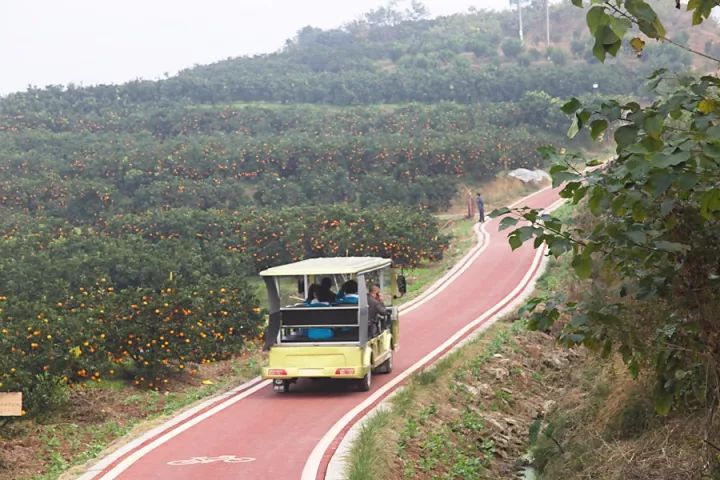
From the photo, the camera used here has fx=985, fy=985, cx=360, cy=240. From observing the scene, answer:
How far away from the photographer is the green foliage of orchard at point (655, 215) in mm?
5781

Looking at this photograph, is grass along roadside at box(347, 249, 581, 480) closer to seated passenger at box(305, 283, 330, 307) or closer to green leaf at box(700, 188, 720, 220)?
seated passenger at box(305, 283, 330, 307)

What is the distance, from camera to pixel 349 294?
18.5 m

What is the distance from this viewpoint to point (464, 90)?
85562 mm

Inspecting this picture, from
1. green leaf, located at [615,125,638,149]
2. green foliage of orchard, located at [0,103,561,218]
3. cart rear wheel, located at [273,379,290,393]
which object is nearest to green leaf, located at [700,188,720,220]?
A: green leaf, located at [615,125,638,149]

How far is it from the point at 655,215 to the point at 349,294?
10.9 meters

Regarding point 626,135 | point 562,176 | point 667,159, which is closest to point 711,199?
point 667,159

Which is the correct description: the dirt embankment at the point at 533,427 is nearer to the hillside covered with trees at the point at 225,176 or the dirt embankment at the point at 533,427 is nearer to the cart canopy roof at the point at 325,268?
the cart canopy roof at the point at 325,268

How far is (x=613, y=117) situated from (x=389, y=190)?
46.4 m

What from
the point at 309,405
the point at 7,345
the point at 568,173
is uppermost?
the point at 568,173

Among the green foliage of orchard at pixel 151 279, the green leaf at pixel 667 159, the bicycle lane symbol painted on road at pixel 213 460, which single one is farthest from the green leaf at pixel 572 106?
the green foliage of orchard at pixel 151 279

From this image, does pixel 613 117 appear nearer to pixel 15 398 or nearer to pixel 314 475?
pixel 314 475

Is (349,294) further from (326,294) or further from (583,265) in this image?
(583,265)

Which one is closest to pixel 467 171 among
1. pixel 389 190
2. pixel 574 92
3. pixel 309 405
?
pixel 389 190

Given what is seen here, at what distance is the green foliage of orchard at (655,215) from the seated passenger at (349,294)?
962 cm
